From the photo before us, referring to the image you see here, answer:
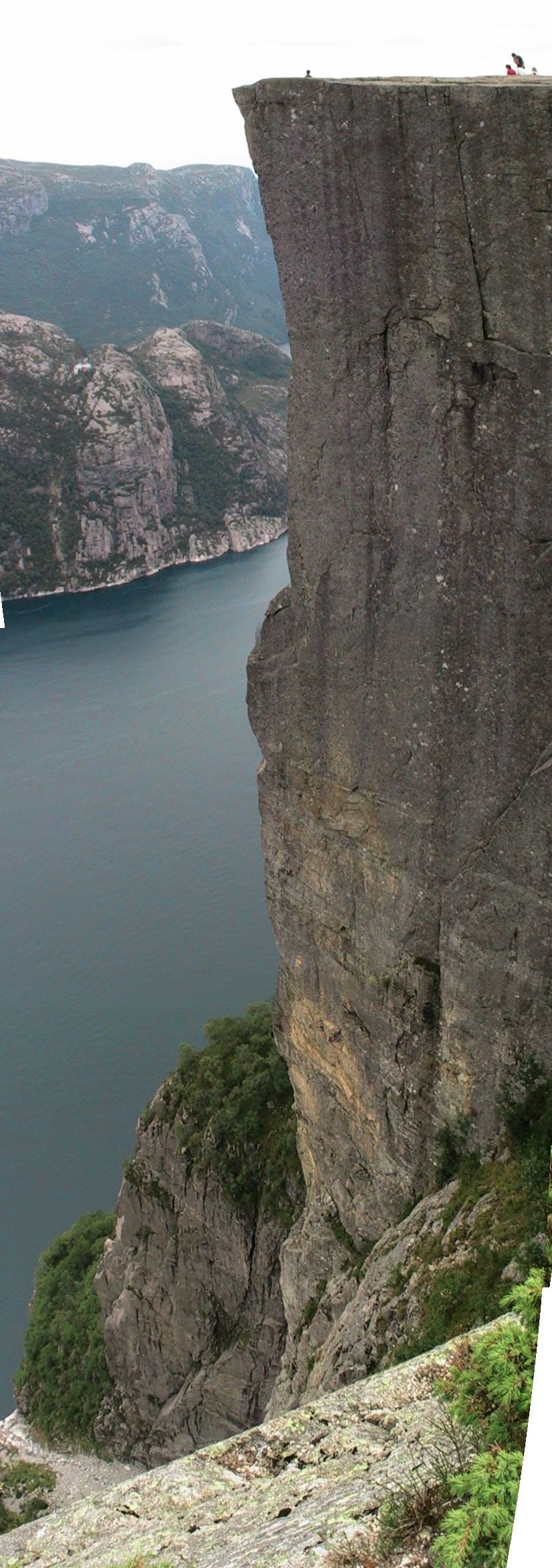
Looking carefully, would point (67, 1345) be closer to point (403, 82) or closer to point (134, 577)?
point (403, 82)

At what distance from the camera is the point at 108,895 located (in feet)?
205

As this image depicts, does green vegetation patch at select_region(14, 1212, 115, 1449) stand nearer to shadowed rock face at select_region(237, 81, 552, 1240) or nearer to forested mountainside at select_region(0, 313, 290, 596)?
shadowed rock face at select_region(237, 81, 552, 1240)

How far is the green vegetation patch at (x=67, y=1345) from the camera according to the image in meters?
35.3

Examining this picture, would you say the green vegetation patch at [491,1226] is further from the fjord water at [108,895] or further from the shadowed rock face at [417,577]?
the fjord water at [108,895]

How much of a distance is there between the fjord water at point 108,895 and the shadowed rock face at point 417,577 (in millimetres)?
30306

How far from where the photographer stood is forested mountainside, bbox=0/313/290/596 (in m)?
132

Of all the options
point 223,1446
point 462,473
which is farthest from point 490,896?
point 223,1446

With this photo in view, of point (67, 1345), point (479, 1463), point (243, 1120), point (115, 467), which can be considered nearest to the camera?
point (479, 1463)

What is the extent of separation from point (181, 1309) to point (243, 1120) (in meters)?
6.12

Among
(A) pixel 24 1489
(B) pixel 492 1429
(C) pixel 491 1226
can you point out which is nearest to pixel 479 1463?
(B) pixel 492 1429

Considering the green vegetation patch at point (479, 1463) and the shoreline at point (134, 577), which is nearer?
the green vegetation patch at point (479, 1463)

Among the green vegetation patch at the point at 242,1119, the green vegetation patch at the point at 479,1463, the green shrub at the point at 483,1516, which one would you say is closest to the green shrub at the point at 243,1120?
the green vegetation patch at the point at 242,1119

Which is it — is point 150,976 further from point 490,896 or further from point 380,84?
point 380,84

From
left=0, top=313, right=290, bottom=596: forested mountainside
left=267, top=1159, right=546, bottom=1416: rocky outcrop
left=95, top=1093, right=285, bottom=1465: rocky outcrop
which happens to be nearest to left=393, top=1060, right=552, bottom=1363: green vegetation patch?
left=267, top=1159, right=546, bottom=1416: rocky outcrop
